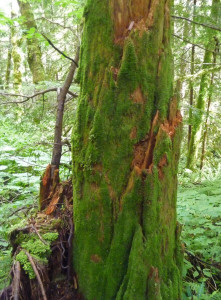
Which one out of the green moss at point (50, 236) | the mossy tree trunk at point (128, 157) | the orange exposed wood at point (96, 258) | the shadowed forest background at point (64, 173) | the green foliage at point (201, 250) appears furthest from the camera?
the green foliage at point (201, 250)

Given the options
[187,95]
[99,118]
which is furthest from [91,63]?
[187,95]

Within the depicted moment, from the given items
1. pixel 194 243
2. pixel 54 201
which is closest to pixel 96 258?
pixel 54 201

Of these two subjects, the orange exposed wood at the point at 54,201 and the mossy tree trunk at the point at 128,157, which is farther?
the orange exposed wood at the point at 54,201

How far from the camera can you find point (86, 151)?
1.90m

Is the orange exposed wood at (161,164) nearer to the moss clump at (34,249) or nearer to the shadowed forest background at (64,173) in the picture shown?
the shadowed forest background at (64,173)

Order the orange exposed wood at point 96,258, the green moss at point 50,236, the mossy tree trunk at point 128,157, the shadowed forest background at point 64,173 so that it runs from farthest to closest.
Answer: the shadowed forest background at point 64,173
the green moss at point 50,236
the orange exposed wood at point 96,258
the mossy tree trunk at point 128,157

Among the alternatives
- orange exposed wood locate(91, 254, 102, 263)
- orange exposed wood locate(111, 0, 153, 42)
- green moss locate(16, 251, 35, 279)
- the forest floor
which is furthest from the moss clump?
orange exposed wood locate(111, 0, 153, 42)

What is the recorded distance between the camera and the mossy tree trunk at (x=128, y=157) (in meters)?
1.73

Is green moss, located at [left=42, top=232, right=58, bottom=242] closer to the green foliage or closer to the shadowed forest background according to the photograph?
the shadowed forest background

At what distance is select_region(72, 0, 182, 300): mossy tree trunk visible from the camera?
1.73 meters

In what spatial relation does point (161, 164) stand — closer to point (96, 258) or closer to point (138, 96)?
point (138, 96)

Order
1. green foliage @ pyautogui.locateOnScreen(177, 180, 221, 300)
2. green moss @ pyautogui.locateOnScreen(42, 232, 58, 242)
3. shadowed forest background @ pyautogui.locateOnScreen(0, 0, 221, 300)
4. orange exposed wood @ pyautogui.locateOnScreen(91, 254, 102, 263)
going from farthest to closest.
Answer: green foliage @ pyautogui.locateOnScreen(177, 180, 221, 300) → shadowed forest background @ pyautogui.locateOnScreen(0, 0, 221, 300) → green moss @ pyautogui.locateOnScreen(42, 232, 58, 242) → orange exposed wood @ pyautogui.locateOnScreen(91, 254, 102, 263)

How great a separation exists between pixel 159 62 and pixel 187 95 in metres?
8.75

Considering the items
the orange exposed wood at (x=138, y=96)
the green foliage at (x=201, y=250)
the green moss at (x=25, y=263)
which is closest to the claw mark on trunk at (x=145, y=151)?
the orange exposed wood at (x=138, y=96)
